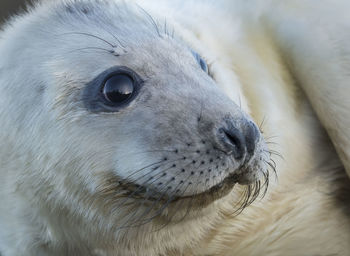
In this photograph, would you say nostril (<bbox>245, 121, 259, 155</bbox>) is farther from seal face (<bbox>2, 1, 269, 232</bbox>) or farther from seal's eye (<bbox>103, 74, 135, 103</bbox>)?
seal's eye (<bbox>103, 74, 135, 103</bbox>)

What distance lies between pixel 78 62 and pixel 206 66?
1.64 feet

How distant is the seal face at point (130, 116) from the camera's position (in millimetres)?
1748

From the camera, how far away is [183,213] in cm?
189

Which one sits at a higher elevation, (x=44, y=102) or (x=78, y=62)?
(x=78, y=62)

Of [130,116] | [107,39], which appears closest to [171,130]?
[130,116]

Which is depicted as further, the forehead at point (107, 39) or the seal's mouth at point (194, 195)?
the forehead at point (107, 39)

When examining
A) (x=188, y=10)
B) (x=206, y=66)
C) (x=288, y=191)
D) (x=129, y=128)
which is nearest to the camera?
(x=129, y=128)

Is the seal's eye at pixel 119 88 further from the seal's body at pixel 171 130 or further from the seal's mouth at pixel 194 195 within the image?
the seal's mouth at pixel 194 195

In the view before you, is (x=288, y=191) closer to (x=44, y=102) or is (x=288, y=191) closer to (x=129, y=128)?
(x=129, y=128)

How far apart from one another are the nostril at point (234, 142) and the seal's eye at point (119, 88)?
1.19 feet

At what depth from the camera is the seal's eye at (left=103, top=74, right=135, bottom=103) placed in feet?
6.29

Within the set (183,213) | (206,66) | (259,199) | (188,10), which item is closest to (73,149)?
(183,213)

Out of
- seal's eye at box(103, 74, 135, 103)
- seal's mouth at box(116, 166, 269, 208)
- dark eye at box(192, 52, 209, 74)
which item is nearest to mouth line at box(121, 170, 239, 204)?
seal's mouth at box(116, 166, 269, 208)

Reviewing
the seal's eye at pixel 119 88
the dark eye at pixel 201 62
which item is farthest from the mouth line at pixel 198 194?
the dark eye at pixel 201 62
